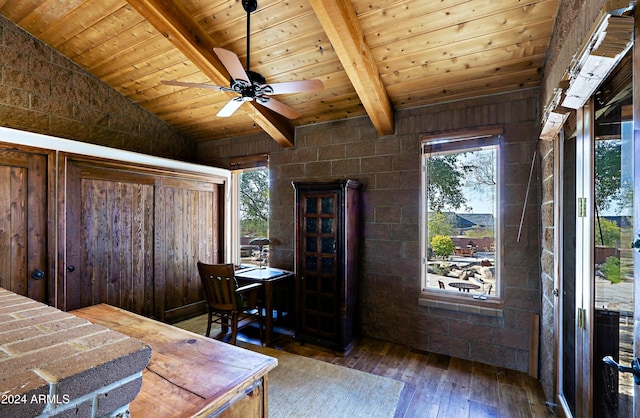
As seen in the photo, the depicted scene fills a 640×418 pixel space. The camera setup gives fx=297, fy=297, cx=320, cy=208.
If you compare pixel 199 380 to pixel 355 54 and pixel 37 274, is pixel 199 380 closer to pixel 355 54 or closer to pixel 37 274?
pixel 355 54

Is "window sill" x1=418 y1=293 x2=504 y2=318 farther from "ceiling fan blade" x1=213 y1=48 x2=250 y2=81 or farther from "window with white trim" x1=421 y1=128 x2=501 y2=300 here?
"ceiling fan blade" x1=213 y1=48 x2=250 y2=81

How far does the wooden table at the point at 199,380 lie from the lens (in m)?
1.12

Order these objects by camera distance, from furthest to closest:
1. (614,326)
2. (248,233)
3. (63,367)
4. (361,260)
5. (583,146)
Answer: (248,233), (361,260), (583,146), (614,326), (63,367)

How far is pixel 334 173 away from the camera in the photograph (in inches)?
150

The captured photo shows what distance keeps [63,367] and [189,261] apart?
3952 millimetres

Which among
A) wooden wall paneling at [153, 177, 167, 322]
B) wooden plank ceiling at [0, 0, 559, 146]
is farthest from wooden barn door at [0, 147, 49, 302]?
wooden plank ceiling at [0, 0, 559, 146]

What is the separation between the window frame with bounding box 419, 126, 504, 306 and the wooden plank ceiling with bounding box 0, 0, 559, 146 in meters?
0.39

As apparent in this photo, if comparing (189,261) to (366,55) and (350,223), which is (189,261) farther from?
(366,55)

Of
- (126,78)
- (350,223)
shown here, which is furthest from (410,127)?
(126,78)

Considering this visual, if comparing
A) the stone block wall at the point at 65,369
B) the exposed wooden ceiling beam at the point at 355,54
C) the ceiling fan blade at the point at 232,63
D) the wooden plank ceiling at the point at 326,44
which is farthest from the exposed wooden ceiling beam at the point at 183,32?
the stone block wall at the point at 65,369

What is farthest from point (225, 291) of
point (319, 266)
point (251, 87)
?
point (251, 87)

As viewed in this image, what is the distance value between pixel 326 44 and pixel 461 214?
2179mm

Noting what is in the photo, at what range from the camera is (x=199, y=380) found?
1.28 meters

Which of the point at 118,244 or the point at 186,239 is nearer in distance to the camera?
the point at 118,244
